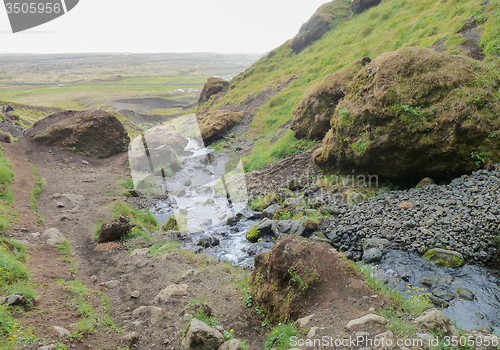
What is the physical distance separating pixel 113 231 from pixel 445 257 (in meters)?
11.7

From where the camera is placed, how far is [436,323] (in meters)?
4.65

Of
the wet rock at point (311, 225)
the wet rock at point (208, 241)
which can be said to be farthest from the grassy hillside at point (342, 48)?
the wet rock at point (311, 225)

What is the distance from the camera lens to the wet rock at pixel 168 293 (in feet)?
23.3

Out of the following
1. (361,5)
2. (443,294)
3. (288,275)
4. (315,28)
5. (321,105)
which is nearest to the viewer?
(288,275)

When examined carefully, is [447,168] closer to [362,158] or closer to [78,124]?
[362,158]

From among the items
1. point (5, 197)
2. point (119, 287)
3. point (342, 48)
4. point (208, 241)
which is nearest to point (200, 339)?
point (119, 287)

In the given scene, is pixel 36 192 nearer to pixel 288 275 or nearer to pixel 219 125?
pixel 288 275

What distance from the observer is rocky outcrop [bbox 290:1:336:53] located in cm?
4003

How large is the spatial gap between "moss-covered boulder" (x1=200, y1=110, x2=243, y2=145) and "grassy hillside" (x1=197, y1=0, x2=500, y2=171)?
99.0 inches

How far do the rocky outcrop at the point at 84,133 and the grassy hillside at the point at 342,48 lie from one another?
12378 millimetres

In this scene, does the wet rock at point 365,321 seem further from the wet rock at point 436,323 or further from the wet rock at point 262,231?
the wet rock at point 262,231

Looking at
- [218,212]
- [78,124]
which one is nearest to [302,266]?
[218,212]

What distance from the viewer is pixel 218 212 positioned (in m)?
16.2

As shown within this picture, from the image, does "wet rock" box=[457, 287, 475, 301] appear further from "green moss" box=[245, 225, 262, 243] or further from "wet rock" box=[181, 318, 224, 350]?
"green moss" box=[245, 225, 262, 243]
